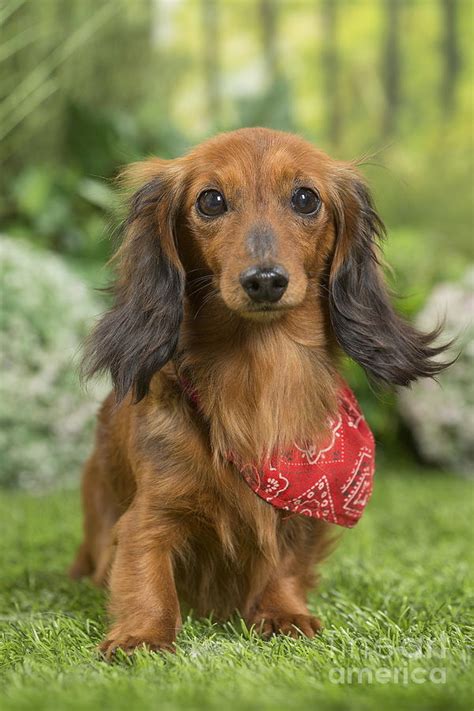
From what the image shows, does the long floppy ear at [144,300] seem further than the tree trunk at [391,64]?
No

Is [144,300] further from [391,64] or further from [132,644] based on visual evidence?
[391,64]

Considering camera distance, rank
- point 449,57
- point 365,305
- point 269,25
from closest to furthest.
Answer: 1. point 365,305
2. point 449,57
3. point 269,25

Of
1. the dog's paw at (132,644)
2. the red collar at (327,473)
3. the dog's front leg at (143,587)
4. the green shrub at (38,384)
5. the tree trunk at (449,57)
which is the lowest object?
the green shrub at (38,384)

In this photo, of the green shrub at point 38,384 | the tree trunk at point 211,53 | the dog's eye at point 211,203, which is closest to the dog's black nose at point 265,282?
the dog's eye at point 211,203

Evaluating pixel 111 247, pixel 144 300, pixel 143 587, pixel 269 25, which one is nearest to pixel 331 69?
pixel 269 25

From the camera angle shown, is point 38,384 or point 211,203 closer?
point 211,203

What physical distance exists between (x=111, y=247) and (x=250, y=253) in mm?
591

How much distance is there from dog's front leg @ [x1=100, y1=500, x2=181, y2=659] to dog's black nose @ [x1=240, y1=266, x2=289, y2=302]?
51cm

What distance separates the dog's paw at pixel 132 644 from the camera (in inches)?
69.8

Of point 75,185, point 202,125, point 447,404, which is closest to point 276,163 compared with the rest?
point 447,404

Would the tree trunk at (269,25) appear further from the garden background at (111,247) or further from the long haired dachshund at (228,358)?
the long haired dachshund at (228,358)

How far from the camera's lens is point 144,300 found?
199 cm

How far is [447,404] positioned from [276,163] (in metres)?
2.69

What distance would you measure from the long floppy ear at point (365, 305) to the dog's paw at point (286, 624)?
0.53m
